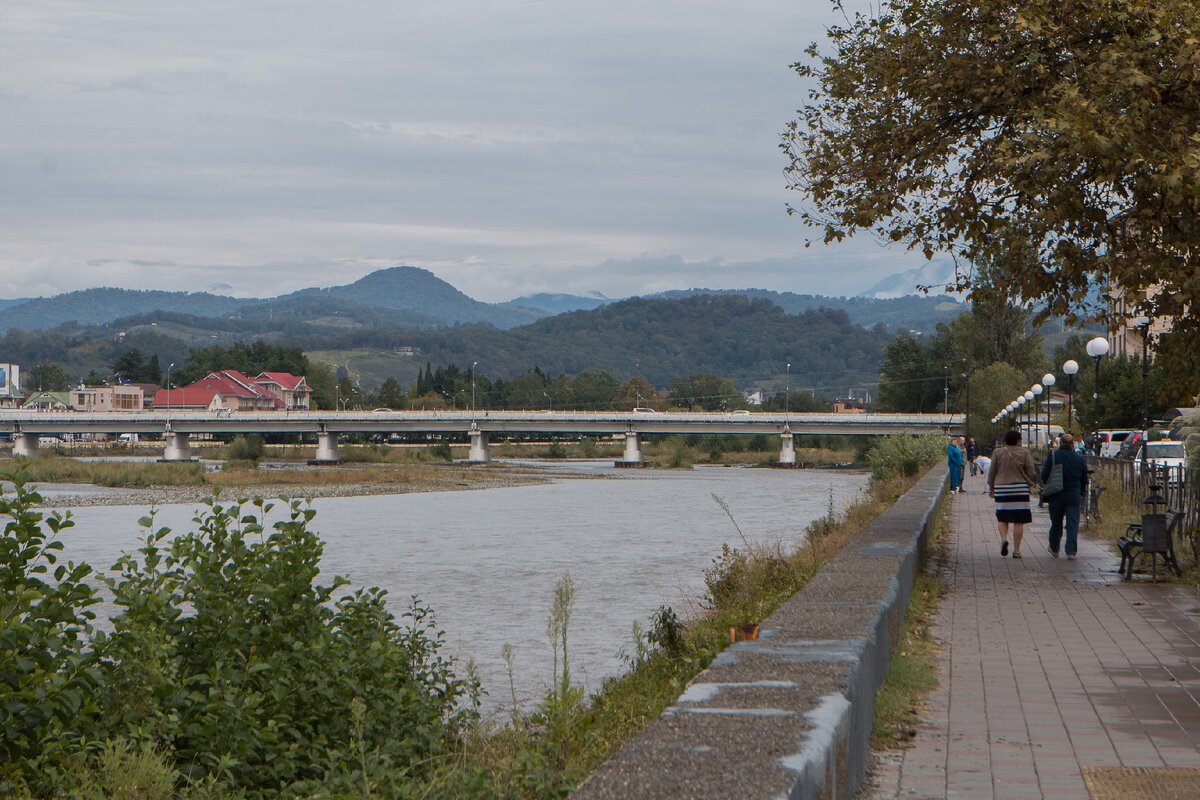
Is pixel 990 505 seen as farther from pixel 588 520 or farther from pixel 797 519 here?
pixel 588 520

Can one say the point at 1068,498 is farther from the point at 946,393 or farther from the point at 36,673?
the point at 946,393

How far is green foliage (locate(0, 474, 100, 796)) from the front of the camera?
6375 mm

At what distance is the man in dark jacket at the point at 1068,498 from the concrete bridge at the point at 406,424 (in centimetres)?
8400

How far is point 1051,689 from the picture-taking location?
8.20 meters

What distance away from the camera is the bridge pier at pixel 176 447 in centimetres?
10606

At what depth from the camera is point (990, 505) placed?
28812mm

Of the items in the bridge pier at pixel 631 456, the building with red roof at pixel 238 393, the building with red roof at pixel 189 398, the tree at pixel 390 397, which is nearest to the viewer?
the bridge pier at pixel 631 456

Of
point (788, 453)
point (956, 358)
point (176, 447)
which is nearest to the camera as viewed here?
point (956, 358)

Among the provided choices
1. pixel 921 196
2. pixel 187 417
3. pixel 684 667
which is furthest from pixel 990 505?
pixel 187 417

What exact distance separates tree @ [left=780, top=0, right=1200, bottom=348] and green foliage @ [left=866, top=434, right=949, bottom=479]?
2739cm

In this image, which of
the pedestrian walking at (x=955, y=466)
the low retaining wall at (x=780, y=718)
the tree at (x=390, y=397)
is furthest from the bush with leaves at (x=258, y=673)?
the tree at (x=390, y=397)

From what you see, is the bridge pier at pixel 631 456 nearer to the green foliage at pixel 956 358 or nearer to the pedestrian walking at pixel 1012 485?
the green foliage at pixel 956 358

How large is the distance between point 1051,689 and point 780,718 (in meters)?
4.00

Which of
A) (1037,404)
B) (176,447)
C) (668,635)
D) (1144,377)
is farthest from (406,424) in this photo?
(668,635)
